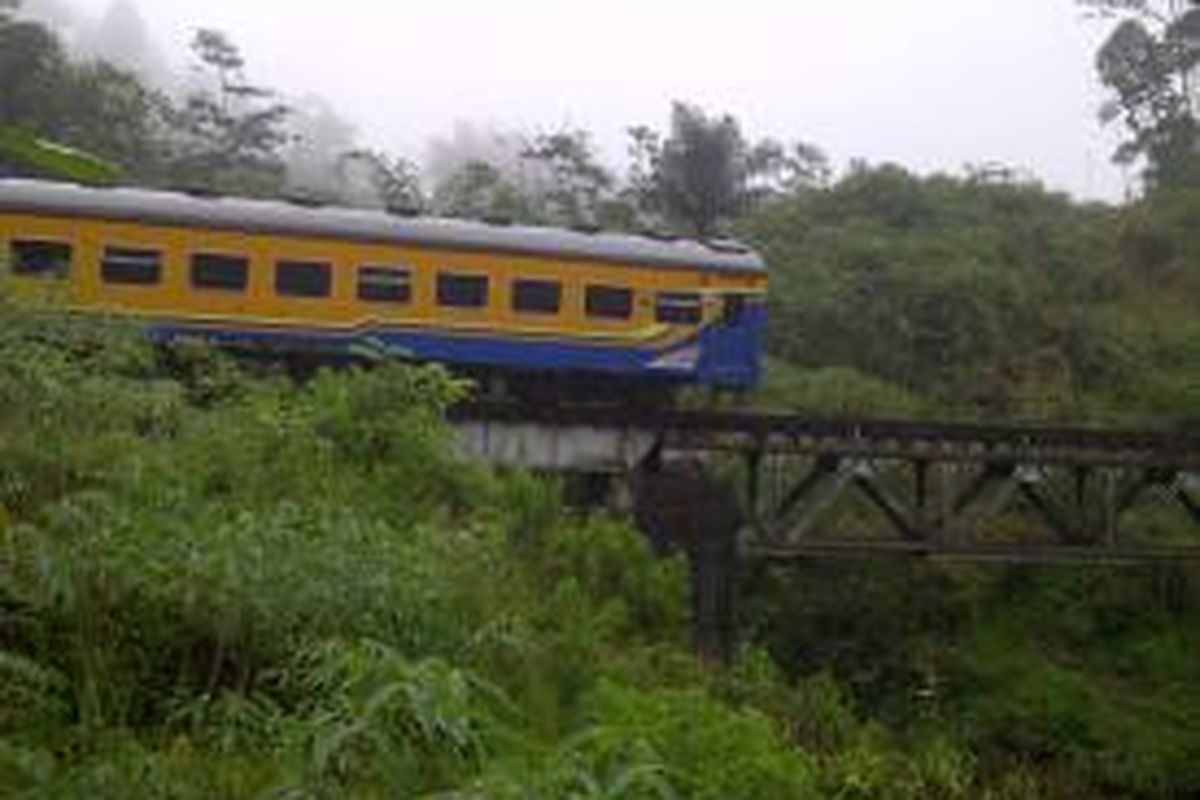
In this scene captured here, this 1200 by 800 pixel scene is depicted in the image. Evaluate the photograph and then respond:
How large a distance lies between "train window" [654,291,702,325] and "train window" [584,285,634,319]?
373 mm

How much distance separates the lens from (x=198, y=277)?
64.3 ft

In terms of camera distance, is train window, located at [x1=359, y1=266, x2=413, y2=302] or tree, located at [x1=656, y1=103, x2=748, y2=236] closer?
train window, located at [x1=359, y1=266, x2=413, y2=302]

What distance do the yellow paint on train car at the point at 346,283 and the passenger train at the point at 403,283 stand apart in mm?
17

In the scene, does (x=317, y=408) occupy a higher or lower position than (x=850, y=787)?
higher

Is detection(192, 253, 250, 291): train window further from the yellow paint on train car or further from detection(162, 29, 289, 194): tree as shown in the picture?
detection(162, 29, 289, 194): tree

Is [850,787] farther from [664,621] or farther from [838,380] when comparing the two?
[838,380]

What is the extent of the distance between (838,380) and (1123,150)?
79.5ft

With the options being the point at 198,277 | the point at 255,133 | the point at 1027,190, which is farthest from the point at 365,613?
the point at 255,133

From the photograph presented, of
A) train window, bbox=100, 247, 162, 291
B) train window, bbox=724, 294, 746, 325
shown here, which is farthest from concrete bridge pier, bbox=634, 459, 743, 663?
train window, bbox=100, 247, 162, 291

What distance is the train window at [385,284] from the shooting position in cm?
2008

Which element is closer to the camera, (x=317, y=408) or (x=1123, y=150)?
(x=317, y=408)

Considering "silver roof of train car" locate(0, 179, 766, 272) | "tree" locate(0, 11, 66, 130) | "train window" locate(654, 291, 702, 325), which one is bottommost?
"train window" locate(654, 291, 702, 325)

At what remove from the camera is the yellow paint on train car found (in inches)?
755

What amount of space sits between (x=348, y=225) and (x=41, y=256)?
360cm
